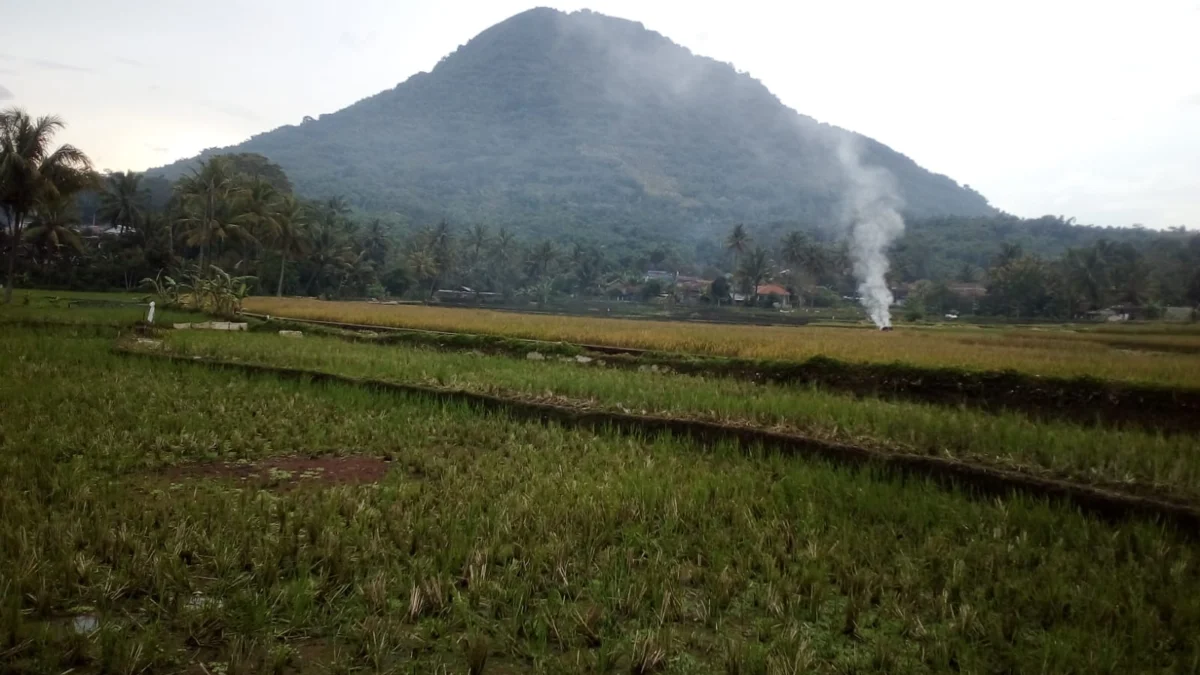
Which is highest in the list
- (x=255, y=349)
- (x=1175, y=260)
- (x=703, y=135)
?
(x=703, y=135)

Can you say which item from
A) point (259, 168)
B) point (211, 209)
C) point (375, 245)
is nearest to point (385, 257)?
point (375, 245)

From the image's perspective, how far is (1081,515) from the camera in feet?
11.6

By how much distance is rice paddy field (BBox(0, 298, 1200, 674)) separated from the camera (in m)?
2.13

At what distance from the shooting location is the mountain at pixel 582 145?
99562 millimetres

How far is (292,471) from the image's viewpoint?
13.7 feet

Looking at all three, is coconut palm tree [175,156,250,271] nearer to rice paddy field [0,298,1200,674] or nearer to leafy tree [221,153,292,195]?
leafy tree [221,153,292,195]

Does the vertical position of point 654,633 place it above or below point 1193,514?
below

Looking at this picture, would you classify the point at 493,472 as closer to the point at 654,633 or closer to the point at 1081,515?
the point at 654,633

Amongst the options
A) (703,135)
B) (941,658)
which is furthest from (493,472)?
(703,135)

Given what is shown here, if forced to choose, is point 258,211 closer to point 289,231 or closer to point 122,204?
point 289,231

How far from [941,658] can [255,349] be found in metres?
9.89

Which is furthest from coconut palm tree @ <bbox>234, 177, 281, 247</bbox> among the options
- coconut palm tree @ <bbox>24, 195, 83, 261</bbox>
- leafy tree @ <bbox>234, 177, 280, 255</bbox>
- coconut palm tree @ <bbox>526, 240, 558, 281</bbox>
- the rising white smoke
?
the rising white smoke

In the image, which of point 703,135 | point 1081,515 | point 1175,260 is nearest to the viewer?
point 1081,515

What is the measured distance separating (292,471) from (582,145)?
139 metres
